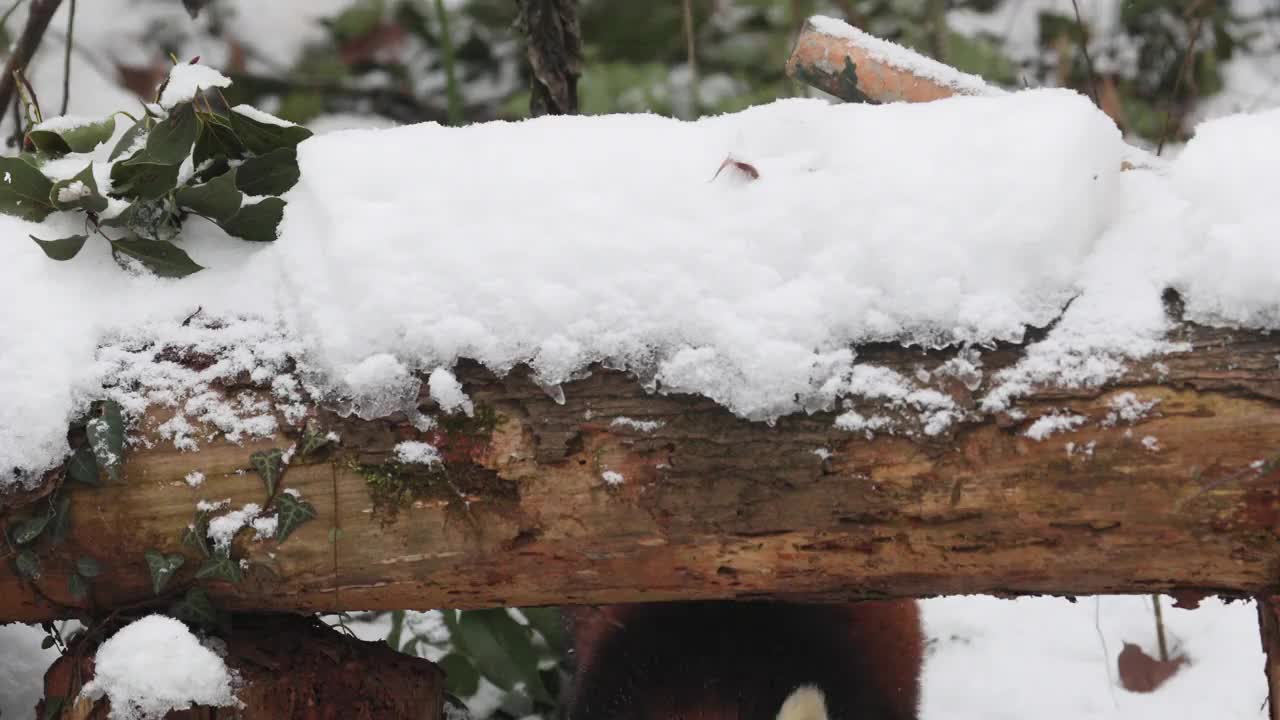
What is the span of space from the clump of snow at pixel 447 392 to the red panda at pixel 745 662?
2.52 ft

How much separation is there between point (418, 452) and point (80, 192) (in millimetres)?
504

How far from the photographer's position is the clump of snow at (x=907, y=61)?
1616mm

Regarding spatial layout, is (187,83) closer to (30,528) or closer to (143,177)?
(143,177)

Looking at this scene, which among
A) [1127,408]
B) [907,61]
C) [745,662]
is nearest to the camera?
[1127,408]

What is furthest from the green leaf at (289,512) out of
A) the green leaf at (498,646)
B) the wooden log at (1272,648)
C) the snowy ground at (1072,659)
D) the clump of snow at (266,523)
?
the wooden log at (1272,648)

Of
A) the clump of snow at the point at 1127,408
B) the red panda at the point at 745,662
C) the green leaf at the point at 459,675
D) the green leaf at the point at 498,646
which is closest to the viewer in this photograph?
the clump of snow at the point at 1127,408

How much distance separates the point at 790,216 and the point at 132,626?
2.95 ft

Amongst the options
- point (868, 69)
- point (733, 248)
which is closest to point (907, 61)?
point (868, 69)

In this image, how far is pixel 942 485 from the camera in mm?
1196

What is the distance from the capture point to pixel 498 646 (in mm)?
1970

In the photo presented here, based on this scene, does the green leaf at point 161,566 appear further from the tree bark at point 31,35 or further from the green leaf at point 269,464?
the tree bark at point 31,35

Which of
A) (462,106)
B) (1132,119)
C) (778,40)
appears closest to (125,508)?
(462,106)

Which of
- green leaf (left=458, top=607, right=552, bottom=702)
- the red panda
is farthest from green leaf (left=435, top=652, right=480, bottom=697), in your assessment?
the red panda

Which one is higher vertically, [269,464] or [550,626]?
[269,464]
